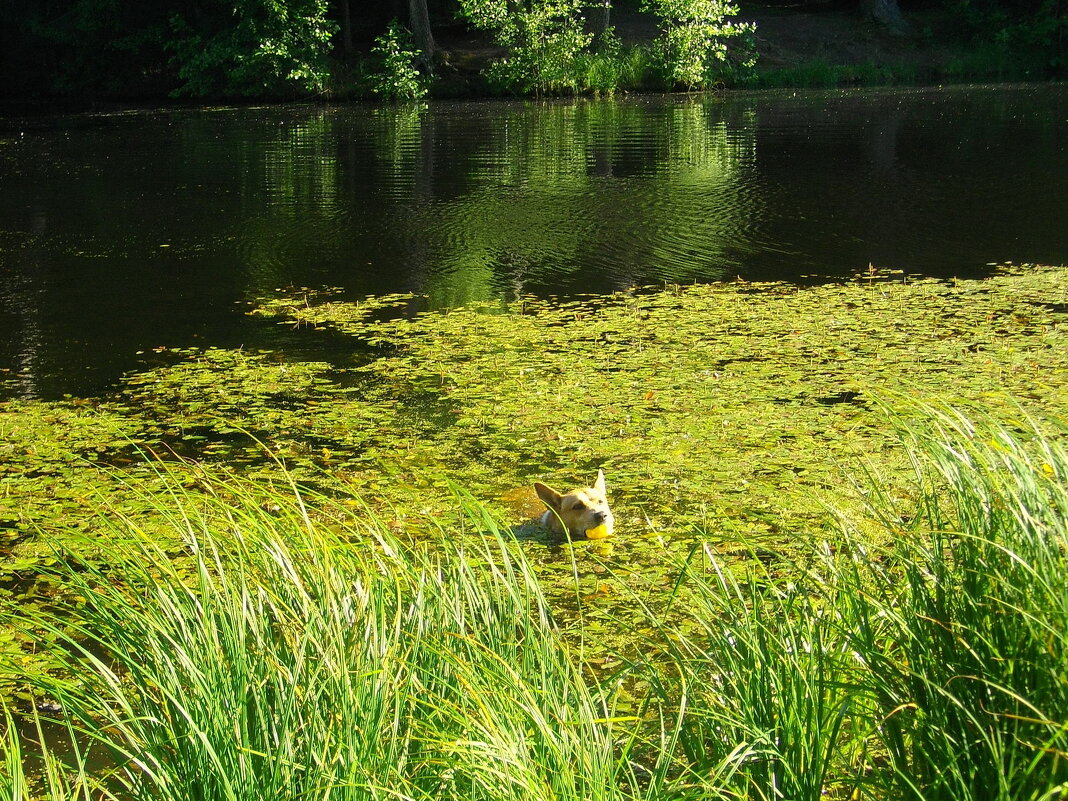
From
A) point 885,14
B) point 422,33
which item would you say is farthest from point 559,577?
point 885,14

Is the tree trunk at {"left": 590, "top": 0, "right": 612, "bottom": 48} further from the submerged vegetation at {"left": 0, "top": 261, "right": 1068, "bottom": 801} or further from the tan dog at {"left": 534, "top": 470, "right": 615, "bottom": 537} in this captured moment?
the tan dog at {"left": 534, "top": 470, "right": 615, "bottom": 537}

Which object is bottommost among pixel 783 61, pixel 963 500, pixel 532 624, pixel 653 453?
pixel 653 453

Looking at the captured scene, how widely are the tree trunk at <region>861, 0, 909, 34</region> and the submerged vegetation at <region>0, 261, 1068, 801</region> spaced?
2608 centimetres

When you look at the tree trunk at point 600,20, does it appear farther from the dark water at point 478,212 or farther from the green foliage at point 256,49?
the dark water at point 478,212

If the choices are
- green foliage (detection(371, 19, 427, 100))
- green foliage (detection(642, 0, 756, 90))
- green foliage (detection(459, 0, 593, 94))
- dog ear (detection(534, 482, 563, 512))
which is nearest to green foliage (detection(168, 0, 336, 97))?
green foliage (detection(371, 19, 427, 100))

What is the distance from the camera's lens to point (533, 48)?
2595 centimetres

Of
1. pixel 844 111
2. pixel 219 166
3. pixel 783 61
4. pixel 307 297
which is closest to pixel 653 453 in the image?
pixel 307 297

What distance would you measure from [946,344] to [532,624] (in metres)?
4.50

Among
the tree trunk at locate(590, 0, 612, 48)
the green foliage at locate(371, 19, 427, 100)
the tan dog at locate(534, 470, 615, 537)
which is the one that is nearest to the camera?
the tan dog at locate(534, 470, 615, 537)

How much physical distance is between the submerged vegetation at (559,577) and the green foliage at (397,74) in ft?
67.0

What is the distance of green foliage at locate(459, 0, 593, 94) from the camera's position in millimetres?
25766

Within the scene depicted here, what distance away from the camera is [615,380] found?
582 cm

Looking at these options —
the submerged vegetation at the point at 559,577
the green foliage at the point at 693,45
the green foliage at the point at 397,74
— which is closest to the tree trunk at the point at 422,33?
the green foliage at the point at 397,74

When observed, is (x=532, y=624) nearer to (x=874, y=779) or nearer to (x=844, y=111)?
(x=874, y=779)
